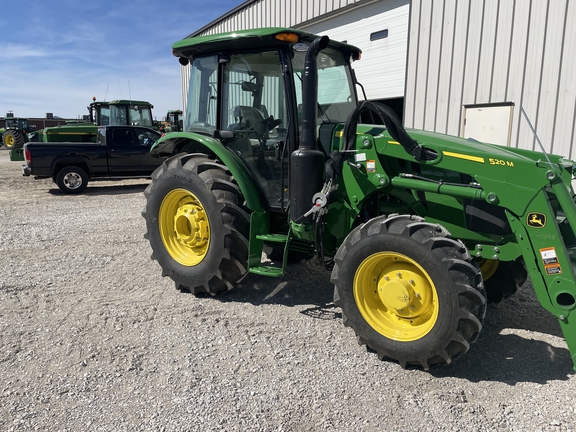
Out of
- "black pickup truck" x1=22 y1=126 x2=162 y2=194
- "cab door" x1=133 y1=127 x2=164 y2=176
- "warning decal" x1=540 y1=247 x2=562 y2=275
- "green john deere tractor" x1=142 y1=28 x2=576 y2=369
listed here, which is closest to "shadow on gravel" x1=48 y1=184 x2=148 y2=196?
"black pickup truck" x1=22 y1=126 x2=162 y2=194

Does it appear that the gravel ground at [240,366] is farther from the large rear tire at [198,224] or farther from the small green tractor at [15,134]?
the small green tractor at [15,134]

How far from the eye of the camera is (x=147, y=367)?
9.75ft

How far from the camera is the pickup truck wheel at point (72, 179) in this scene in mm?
10789

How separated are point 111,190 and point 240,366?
986 centimetres

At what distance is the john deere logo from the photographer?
8.82 feet

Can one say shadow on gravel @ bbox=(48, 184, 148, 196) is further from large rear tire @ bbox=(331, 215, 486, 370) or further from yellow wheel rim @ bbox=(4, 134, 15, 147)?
yellow wheel rim @ bbox=(4, 134, 15, 147)

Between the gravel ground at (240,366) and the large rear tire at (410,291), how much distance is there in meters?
0.21

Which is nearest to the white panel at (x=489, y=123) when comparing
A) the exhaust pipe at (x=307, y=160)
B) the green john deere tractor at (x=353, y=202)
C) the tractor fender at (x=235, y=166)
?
the green john deere tractor at (x=353, y=202)

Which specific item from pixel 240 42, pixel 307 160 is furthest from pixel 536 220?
pixel 240 42

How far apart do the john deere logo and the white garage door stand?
609cm

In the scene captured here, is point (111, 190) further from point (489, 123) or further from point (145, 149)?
point (489, 123)

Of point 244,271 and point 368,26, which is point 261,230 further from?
point 368,26

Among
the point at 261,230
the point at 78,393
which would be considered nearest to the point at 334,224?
the point at 261,230

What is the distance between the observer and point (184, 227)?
4.38 meters
